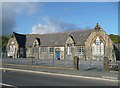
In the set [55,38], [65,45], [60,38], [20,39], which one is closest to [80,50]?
[65,45]

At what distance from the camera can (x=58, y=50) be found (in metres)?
56.9

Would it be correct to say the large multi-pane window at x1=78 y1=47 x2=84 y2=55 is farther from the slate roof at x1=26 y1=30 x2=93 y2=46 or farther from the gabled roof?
the gabled roof

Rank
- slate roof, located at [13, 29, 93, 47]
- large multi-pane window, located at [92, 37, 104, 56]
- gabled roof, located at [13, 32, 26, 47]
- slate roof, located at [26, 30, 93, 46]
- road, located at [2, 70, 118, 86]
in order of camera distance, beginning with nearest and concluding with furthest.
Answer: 1. road, located at [2, 70, 118, 86]
2. large multi-pane window, located at [92, 37, 104, 56]
3. slate roof, located at [26, 30, 93, 46]
4. slate roof, located at [13, 29, 93, 47]
5. gabled roof, located at [13, 32, 26, 47]

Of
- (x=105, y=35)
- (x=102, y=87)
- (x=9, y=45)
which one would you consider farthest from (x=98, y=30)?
(x=102, y=87)

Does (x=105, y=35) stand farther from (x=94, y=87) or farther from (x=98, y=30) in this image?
(x=94, y=87)

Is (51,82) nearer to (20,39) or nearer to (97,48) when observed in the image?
(97,48)

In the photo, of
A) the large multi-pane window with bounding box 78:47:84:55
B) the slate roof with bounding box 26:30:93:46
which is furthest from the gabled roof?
the large multi-pane window with bounding box 78:47:84:55

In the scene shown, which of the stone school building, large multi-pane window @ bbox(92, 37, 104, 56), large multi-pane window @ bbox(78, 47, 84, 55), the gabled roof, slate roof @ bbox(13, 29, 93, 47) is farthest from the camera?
the gabled roof

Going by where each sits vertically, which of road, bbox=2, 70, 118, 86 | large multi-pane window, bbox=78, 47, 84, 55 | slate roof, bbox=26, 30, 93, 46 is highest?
slate roof, bbox=26, 30, 93, 46

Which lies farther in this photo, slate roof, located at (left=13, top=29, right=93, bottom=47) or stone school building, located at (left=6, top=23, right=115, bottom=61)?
slate roof, located at (left=13, top=29, right=93, bottom=47)

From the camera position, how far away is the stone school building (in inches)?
2062

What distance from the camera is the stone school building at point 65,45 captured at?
5238 cm

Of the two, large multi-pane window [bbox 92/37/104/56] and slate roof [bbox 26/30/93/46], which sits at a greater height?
slate roof [bbox 26/30/93/46]

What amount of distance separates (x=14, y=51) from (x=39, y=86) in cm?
5155
